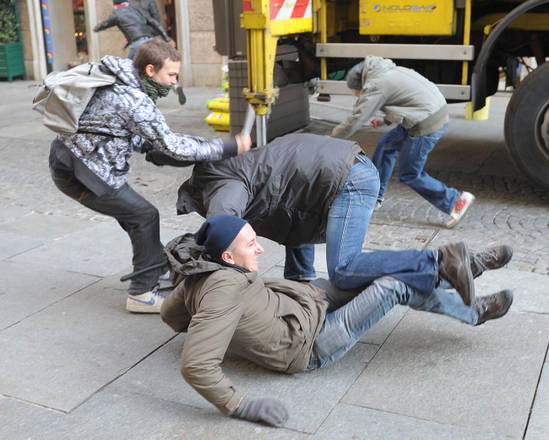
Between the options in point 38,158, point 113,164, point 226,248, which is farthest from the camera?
point 38,158

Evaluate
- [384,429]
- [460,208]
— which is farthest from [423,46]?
[384,429]

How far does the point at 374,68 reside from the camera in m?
5.15

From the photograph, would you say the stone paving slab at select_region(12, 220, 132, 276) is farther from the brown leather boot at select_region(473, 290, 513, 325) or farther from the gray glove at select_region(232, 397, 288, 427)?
the brown leather boot at select_region(473, 290, 513, 325)

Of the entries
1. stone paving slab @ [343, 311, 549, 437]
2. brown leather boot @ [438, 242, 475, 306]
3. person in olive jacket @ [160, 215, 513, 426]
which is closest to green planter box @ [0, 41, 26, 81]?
person in olive jacket @ [160, 215, 513, 426]

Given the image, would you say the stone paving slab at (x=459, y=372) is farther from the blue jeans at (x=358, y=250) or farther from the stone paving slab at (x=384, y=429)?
the blue jeans at (x=358, y=250)

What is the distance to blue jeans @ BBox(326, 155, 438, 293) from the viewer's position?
3250 millimetres

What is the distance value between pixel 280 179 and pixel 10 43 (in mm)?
12925

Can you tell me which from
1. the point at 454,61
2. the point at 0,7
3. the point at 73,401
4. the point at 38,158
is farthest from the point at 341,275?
the point at 0,7

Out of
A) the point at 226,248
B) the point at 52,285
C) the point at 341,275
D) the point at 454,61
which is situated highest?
the point at 454,61

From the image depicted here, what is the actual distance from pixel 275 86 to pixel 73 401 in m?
4.29

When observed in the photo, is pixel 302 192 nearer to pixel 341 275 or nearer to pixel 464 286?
pixel 341 275

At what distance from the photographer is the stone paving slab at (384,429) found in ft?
9.02

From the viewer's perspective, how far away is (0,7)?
48.2 feet

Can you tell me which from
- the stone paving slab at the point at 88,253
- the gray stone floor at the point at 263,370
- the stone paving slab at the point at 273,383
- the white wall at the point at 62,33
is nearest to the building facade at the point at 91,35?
the white wall at the point at 62,33
